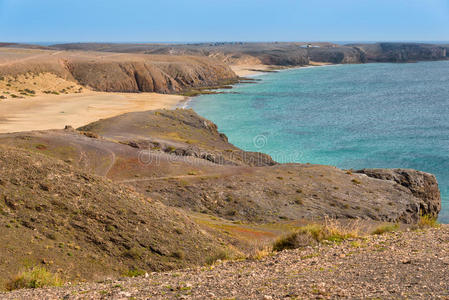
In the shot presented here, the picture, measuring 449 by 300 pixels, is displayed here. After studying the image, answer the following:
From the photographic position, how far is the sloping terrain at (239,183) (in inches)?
1045

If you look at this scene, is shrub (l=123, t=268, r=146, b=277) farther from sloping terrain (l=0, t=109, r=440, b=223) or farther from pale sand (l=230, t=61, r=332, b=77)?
pale sand (l=230, t=61, r=332, b=77)

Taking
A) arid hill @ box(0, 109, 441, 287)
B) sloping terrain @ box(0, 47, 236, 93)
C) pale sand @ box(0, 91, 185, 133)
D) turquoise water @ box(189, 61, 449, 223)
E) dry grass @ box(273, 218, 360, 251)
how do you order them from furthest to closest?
sloping terrain @ box(0, 47, 236, 93)
pale sand @ box(0, 91, 185, 133)
turquoise water @ box(189, 61, 449, 223)
arid hill @ box(0, 109, 441, 287)
dry grass @ box(273, 218, 360, 251)

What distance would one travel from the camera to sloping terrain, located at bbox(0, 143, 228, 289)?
1302 centimetres

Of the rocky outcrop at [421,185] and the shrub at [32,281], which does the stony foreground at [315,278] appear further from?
the rocky outcrop at [421,185]

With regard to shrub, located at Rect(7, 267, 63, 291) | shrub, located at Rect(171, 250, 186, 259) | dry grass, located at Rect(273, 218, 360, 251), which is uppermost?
dry grass, located at Rect(273, 218, 360, 251)

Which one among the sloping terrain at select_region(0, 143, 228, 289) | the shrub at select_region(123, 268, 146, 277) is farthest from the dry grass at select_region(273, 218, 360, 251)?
the shrub at select_region(123, 268, 146, 277)

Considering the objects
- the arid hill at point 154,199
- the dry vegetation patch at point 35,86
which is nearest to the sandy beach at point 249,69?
the dry vegetation patch at point 35,86

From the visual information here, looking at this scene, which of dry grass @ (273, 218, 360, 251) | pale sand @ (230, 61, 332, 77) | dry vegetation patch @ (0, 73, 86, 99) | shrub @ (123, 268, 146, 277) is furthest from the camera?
pale sand @ (230, 61, 332, 77)

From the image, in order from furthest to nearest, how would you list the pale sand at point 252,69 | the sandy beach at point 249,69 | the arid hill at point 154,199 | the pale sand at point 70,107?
the pale sand at point 252,69
the sandy beach at point 249,69
the pale sand at point 70,107
the arid hill at point 154,199

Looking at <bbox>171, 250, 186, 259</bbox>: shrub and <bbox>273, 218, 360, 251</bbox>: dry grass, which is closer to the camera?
<bbox>273, 218, 360, 251</bbox>: dry grass

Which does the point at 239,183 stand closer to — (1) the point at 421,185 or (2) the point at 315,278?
(1) the point at 421,185

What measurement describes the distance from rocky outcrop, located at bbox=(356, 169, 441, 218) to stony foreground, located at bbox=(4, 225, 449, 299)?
21237 mm

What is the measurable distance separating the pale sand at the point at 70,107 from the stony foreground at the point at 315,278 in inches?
1756

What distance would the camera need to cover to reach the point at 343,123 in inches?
2785
